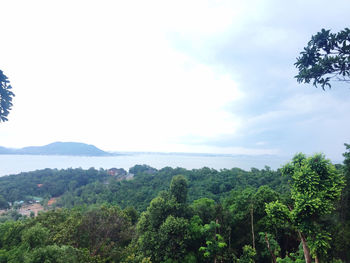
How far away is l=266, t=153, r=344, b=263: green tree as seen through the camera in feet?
16.0

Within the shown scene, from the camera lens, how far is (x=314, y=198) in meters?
4.94

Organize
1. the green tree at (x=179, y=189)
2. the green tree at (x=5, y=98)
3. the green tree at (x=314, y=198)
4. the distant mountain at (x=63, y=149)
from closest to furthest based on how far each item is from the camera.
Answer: the green tree at (x=5, y=98) → the green tree at (x=314, y=198) → the green tree at (x=179, y=189) → the distant mountain at (x=63, y=149)

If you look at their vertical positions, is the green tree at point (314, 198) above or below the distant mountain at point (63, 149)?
above

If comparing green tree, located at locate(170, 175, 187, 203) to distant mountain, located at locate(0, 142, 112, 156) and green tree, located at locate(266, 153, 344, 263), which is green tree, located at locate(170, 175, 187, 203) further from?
distant mountain, located at locate(0, 142, 112, 156)

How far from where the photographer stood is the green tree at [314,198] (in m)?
4.89

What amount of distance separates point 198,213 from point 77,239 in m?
7.72

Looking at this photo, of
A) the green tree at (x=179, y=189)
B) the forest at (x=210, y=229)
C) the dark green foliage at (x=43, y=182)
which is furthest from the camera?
the dark green foliage at (x=43, y=182)

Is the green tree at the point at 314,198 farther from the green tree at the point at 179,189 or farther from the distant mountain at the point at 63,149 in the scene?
the distant mountain at the point at 63,149

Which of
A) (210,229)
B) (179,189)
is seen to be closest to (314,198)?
(210,229)

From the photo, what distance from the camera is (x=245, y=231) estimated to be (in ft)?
38.0

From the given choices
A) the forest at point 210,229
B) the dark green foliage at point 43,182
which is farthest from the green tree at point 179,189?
the dark green foliage at point 43,182

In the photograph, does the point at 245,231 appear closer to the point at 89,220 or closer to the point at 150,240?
the point at 150,240

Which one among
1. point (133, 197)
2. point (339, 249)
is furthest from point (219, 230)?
point (133, 197)

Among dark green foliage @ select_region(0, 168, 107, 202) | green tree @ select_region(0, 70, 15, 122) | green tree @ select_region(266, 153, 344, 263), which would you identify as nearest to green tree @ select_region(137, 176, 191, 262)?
green tree @ select_region(266, 153, 344, 263)
